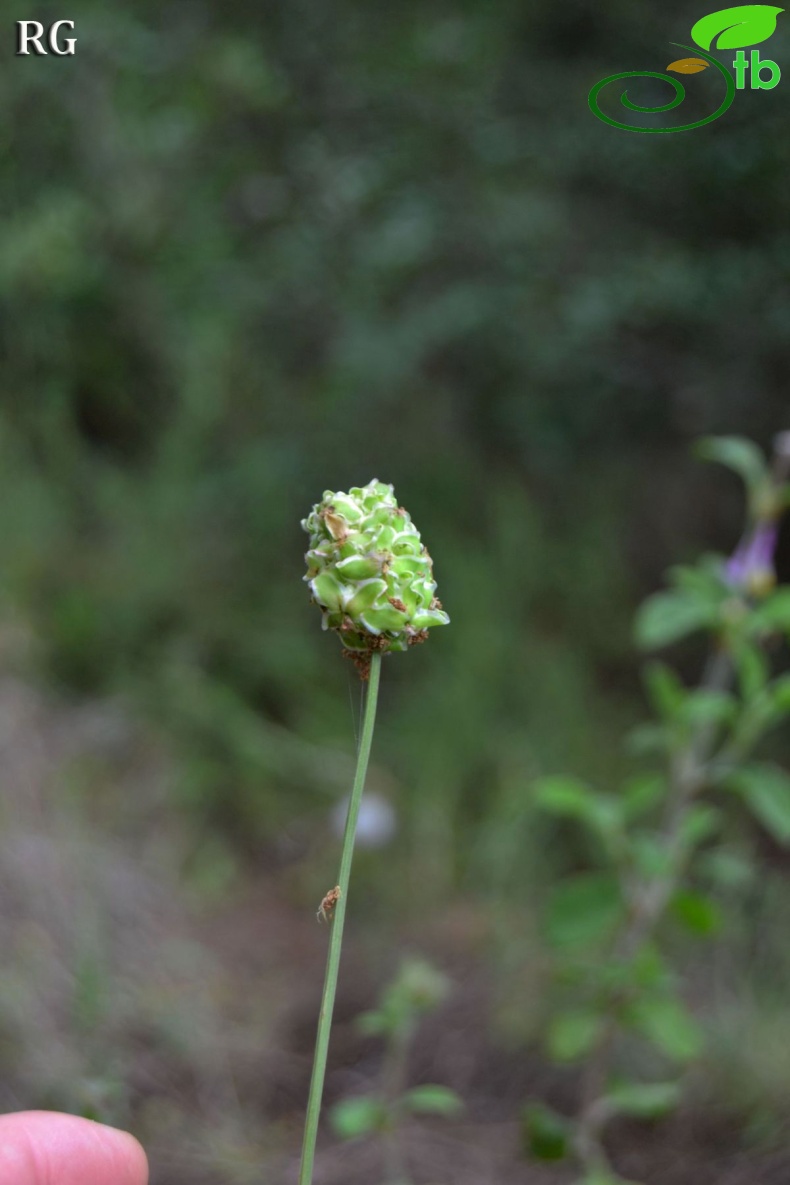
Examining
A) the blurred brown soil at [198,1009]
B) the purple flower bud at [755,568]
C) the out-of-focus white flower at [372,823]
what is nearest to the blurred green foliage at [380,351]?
the out-of-focus white flower at [372,823]

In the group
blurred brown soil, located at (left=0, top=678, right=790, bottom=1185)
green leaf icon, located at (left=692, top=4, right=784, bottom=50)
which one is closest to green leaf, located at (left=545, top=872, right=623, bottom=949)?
blurred brown soil, located at (left=0, top=678, right=790, bottom=1185)

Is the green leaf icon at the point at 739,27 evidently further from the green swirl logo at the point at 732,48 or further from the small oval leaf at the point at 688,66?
the small oval leaf at the point at 688,66

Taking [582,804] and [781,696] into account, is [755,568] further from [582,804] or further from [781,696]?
[582,804]

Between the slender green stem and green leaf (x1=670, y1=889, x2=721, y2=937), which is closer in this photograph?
the slender green stem

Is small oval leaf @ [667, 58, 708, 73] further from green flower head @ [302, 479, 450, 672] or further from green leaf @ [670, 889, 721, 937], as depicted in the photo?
green flower head @ [302, 479, 450, 672]

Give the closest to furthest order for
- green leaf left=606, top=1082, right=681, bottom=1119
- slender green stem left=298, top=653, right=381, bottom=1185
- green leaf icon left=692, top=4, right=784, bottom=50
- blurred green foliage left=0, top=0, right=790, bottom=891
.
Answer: slender green stem left=298, top=653, right=381, bottom=1185 < green leaf left=606, top=1082, right=681, bottom=1119 < green leaf icon left=692, top=4, right=784, bottom=50 < blurred green foliage left=0, top=0, right=790, bottom=891

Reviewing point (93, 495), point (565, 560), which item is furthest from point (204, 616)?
point (565, 560)

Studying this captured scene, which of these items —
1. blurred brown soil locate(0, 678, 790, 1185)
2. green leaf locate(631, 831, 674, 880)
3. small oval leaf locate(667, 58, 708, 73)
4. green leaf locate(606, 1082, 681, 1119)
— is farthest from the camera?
small oval leaf locate(667, 58, 708, 73)

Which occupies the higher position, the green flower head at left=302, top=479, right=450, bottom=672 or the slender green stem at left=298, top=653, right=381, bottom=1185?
the green flower head at left=302, top=479, right=450, bottom=672
